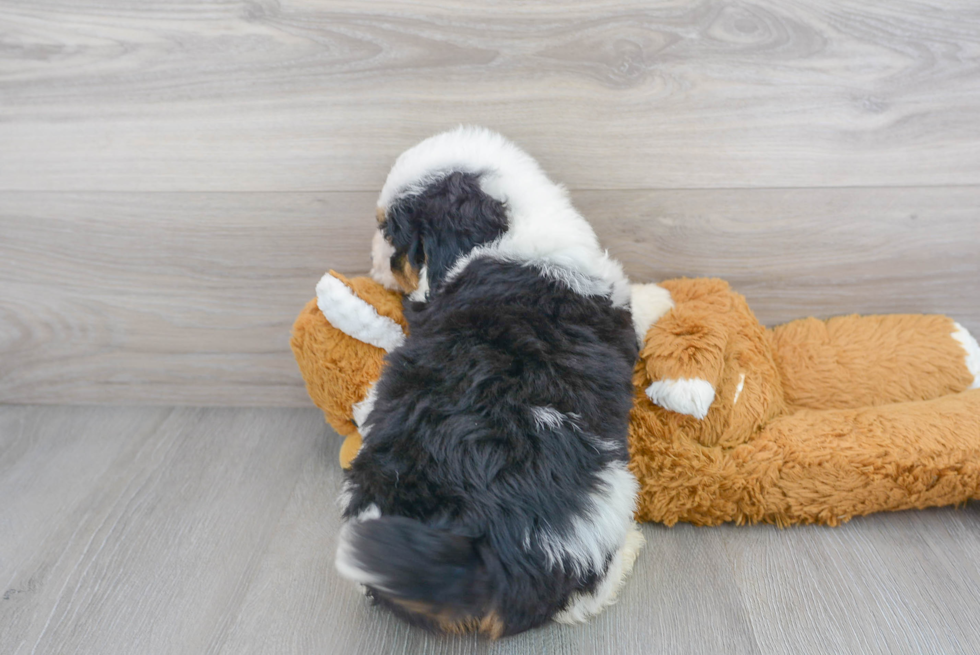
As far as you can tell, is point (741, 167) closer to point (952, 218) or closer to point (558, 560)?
point (952, 218)

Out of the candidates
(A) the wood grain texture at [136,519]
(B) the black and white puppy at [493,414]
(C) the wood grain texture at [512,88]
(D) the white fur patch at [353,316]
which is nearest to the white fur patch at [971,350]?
(C) the wood grain texture at [512,88]

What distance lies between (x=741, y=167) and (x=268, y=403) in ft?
3.15

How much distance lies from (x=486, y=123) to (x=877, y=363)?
73 centimetres

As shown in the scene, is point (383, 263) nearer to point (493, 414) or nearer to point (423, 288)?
point (423, 288)

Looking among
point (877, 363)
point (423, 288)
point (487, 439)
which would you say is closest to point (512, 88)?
point (423, 288)

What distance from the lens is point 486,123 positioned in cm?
104

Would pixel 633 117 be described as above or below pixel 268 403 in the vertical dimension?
above

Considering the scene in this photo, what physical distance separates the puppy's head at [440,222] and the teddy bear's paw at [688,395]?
0.30 m

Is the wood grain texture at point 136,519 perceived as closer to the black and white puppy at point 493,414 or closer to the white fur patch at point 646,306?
the black and white puppy at point 493,414

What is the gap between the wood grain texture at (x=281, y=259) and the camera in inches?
42.6

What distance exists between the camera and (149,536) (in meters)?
0.95

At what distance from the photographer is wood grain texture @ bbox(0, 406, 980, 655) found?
2.52ft

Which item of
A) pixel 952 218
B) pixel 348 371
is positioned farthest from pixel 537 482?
pixel 952 218

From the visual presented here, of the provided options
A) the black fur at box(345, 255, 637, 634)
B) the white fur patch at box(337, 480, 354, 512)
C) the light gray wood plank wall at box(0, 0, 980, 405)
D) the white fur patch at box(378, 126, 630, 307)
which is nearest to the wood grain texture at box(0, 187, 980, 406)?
the light gray wood plank wall at box(0, 0, 980, 405)
